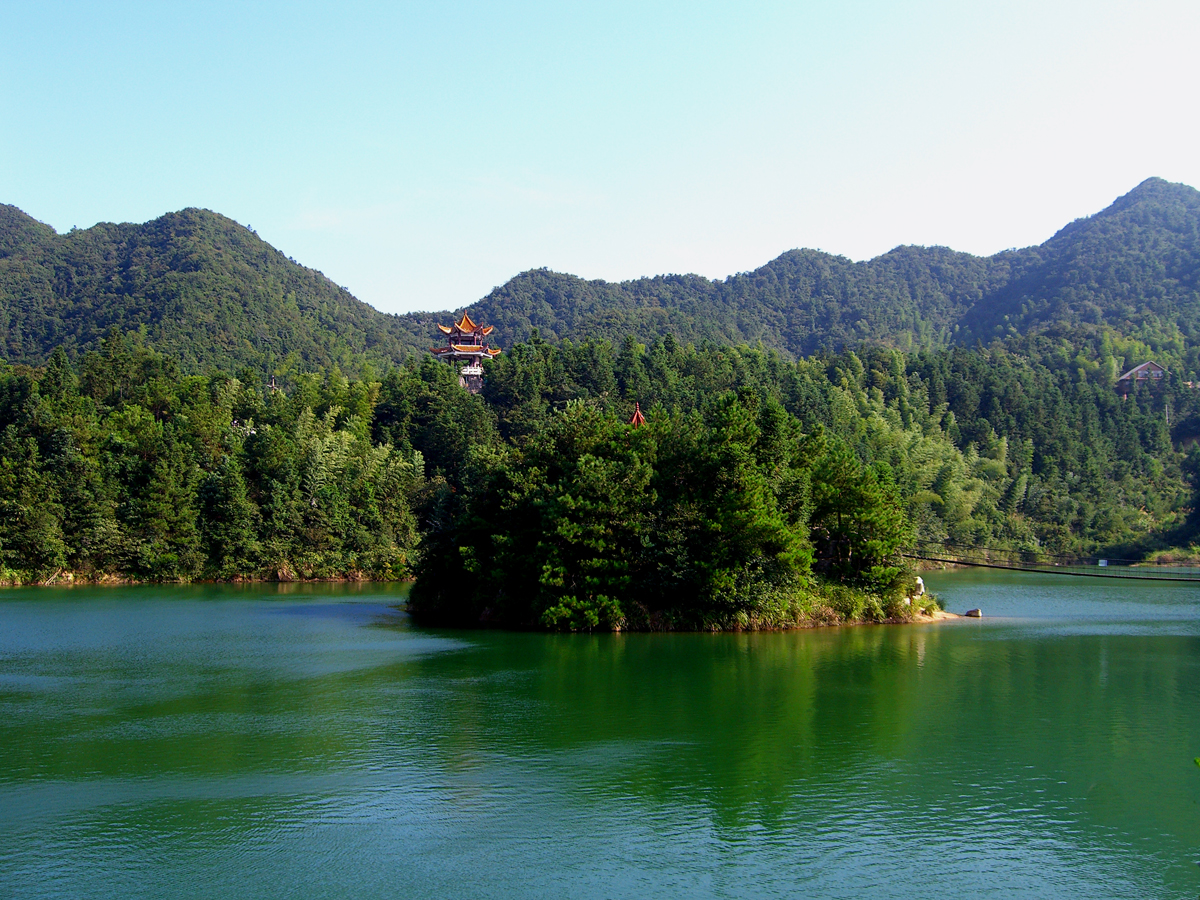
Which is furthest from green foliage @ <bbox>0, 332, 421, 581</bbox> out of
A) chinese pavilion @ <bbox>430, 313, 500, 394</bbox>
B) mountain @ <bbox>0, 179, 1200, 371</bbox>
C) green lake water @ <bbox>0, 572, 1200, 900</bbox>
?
mountain @ <bbox>0, 179, 1200, 371</bbox>

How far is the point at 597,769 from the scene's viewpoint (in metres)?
Answer: 16.1

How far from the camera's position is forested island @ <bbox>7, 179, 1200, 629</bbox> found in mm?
31609

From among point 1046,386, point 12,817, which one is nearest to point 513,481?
point 12,817

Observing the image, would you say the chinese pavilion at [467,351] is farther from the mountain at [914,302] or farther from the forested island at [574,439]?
the mountain at [914,302]

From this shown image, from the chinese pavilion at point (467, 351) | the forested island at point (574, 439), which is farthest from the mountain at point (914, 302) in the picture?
the chinese pavilion at point (467, 351)

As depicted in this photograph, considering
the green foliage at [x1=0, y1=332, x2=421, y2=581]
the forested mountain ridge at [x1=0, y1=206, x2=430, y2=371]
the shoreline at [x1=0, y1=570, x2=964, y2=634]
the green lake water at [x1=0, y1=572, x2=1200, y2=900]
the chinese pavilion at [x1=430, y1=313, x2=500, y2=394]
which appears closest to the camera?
the green lake water at [x1=0, y1=572, x2=1200, y2=900]

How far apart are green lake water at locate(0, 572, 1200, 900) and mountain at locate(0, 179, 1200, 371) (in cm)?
8429

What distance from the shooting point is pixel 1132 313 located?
430 feet

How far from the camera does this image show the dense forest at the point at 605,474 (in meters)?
31.2

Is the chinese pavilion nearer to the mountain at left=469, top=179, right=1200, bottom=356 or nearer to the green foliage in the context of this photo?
the green foliage

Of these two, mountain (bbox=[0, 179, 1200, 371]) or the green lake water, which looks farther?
mountain (bbox=[0, 179, 1200, 371])

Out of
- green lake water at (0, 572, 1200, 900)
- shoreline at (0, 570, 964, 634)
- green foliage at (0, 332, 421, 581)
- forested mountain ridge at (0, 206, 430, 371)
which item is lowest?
green lake water at (0, 572, 1200, 900)

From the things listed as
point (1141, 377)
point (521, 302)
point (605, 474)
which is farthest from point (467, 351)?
point (521, 302)

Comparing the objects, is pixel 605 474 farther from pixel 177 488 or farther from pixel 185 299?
pixel 185 299
